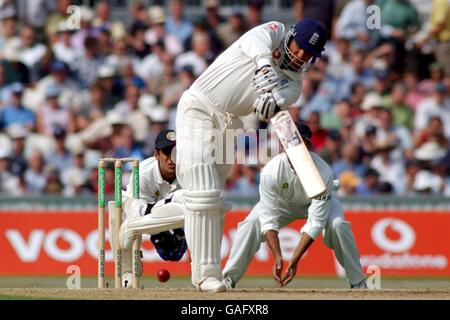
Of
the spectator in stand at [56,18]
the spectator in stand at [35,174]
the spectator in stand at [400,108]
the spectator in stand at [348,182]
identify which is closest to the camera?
the spectator in stand at [348,182]

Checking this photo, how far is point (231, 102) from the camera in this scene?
1020 cm

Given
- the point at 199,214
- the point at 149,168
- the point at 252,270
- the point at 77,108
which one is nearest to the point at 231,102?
the point at 199,214

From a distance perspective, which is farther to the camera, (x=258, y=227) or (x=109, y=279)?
(x=109, y=279)

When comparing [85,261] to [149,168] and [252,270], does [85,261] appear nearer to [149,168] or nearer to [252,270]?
[252,270]

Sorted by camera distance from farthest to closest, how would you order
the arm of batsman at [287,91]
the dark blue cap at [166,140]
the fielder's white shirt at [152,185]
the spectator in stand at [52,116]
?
the spectator in stand at [52,116] → the fielder's white shirt at [152,185] → the dark blue cap at [166,140] → the arm of batsman at [287,91]

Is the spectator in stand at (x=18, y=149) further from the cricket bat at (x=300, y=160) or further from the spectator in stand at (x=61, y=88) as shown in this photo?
the cricket bat at (x=300, y=160)

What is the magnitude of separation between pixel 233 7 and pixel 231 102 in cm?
1078

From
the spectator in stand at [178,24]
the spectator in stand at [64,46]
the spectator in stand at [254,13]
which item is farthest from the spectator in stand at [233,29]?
the spectator in stand at [64,46]

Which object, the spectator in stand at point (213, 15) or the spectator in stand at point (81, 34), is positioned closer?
the spectator in stand at point (81, 34)

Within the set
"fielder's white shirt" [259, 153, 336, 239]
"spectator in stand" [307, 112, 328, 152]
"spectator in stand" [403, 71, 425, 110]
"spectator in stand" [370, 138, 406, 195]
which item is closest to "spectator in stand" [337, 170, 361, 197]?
"spectator in stand" [370, 138, 406, 195]

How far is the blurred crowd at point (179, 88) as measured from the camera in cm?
1780

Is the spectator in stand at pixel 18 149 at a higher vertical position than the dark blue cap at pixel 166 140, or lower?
higher

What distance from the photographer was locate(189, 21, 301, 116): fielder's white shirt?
10102mm

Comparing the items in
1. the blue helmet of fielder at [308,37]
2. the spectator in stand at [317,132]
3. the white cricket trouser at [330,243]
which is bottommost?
the white cricket trouser at [330,243]
